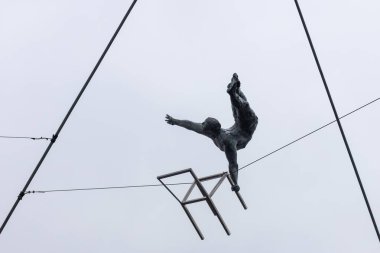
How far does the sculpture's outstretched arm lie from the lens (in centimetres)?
1547

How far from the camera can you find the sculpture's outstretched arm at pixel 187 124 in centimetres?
1547

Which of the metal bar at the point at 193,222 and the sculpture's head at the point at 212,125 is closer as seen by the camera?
the metal bar at the point at 193,222

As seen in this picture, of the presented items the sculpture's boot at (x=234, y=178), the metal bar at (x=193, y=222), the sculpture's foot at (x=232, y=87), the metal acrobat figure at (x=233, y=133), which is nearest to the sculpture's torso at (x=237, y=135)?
the metal acrobat figure at (x=233, y=133)

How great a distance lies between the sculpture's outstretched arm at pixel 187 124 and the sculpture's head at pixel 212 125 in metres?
0.18

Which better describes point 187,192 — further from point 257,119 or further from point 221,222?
point 257,119

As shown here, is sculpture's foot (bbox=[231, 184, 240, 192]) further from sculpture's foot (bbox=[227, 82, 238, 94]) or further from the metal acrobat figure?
sculpture's foot (bbox=[227, 82, 238, 94])

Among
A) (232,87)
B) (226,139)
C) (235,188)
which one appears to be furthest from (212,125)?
(235,188)

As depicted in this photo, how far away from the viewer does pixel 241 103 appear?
1471cm

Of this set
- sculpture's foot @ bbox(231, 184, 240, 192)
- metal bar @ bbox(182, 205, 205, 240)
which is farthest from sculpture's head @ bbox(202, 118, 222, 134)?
metal bar @ bbox(182, 205, 205, 240)

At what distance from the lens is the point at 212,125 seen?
1523 cm

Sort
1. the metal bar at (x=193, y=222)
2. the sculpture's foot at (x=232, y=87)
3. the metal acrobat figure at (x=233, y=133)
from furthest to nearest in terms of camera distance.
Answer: the metal acrobat figure at (x=233, y=133) → the metal bar at (x=193, y=222) → the sculpture's foot at (x=232, y=87)

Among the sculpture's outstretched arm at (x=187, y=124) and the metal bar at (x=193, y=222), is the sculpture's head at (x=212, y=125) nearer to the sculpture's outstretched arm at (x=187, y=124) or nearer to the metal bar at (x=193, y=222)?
the sculpture's outstretched arm at (x=187, y=124)

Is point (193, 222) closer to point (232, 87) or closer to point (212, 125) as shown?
point (212, 125)

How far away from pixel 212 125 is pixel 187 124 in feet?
1.95
